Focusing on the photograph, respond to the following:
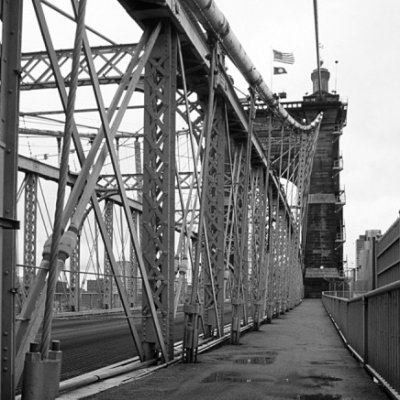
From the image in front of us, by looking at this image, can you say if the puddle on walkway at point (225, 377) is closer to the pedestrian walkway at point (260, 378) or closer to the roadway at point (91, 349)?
the pedestrian walkway at point (260, 378)

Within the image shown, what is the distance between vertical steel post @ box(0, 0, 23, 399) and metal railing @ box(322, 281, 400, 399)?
3.98 metres

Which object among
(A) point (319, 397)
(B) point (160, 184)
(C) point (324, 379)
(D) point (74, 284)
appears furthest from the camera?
(D) point (74, 284)

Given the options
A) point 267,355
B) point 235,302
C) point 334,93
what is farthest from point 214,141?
point 334,93

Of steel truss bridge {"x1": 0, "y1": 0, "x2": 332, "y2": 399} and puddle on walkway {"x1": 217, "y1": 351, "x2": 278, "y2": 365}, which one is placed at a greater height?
steel truss bridge {"x1": 0, "y1": 0, "x2": 332, "y2": 399}

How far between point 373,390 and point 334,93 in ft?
279

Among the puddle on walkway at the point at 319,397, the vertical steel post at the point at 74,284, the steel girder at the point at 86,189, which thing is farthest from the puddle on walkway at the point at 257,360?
the vertical steel post at the point at 74,284

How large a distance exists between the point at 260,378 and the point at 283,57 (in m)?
20.5

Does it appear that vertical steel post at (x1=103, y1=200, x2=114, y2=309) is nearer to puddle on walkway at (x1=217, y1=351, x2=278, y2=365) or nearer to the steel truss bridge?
the steel truss bridge

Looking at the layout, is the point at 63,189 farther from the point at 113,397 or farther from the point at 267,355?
the point at 267,355

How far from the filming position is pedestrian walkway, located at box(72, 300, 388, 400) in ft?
26.5

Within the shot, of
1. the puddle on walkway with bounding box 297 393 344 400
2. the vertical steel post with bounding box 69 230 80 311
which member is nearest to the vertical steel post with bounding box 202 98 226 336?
the puddle on walkway with bounding box 297 393 344 400

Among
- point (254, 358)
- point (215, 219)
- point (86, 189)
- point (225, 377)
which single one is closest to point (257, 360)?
point (254, 358)

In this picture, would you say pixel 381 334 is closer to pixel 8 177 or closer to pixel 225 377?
pixel 225 377

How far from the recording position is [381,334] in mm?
8633
